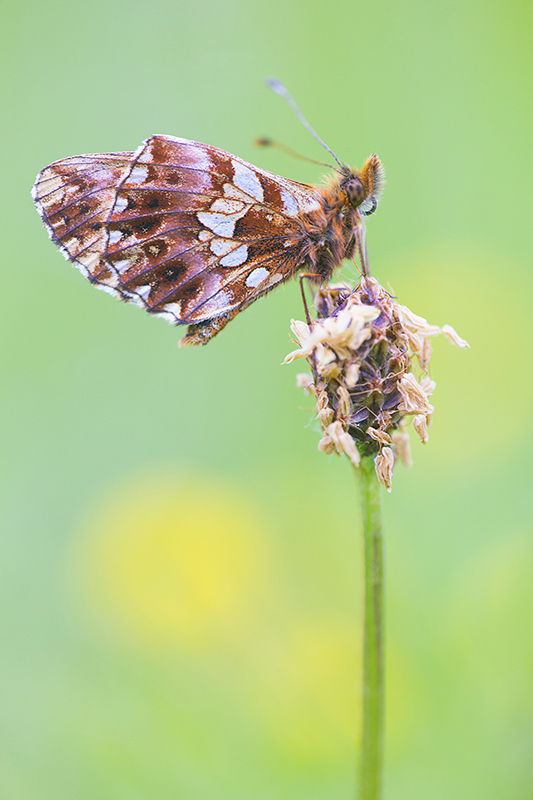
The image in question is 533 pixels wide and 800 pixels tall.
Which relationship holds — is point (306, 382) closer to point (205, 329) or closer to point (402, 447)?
point (402, 447)

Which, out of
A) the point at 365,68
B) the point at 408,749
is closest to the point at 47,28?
the point at 365,68

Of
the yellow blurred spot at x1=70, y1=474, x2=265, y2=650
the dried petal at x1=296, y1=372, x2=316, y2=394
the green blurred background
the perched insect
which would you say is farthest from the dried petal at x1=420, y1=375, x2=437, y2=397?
the yellow blurred spot at x1=70, y1=474, x2=265, y2=650

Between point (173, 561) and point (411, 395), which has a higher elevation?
point (411, 395)

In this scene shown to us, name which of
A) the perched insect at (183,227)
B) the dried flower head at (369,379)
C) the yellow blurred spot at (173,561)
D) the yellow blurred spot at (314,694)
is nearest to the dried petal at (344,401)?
the dried flower head at (369,379)

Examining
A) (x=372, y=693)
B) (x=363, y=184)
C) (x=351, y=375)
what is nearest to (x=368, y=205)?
(x=363, y=184)

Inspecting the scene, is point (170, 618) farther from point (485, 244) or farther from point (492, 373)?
point (485, 244)

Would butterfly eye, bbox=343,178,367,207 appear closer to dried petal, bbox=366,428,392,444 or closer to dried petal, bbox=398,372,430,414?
dried petal, bbox=398,372,430,414
